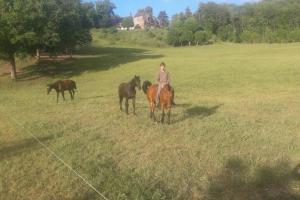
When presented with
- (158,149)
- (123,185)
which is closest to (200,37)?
(158,149)

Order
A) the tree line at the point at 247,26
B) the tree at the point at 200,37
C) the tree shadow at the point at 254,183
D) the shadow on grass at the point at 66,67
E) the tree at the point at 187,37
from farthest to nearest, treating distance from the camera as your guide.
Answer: the tree at the point at 187,37
the tree at the point at 200,37
the tree line at the point at 247,26
the shadow on grass at the point at 66,67
the tree shadow at the point at 254,183

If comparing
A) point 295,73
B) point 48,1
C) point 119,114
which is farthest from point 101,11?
point 119,114

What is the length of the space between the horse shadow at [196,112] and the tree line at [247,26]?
252ft

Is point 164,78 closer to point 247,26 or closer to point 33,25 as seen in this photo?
point 33,25

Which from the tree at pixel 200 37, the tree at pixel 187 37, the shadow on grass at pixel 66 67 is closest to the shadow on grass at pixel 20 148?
the shadow on grass at pixel 66 67

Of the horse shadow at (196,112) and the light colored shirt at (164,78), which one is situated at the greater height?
the light colored shirt at (164,78)

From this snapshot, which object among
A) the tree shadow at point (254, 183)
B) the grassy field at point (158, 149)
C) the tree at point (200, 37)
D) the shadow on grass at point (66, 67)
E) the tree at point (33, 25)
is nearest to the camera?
the tree shadow at point (254, 183)

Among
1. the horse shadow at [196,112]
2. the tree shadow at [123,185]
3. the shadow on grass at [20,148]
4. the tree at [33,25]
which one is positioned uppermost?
the tree at [33,25]

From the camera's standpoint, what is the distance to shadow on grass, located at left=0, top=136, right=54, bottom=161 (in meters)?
13.6

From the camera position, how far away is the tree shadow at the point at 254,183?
950cm

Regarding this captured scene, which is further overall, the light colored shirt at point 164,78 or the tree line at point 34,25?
the tree line at point 34,25

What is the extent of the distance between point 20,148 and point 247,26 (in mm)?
115360

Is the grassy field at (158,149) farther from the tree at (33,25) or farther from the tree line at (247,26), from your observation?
the tree line at (247,26)

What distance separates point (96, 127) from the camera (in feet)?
55.3
